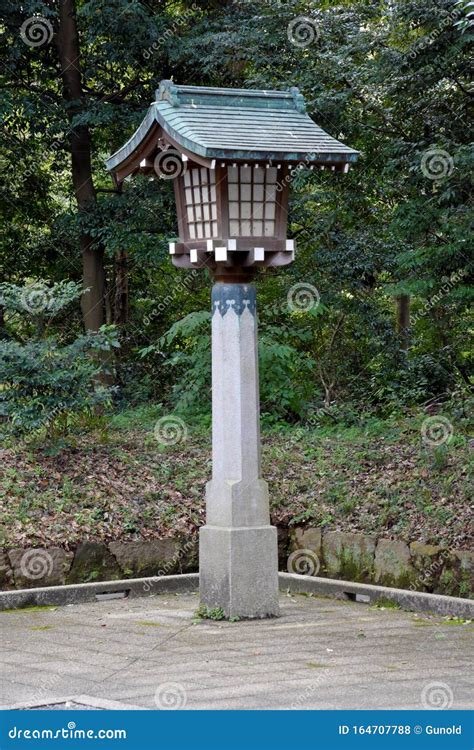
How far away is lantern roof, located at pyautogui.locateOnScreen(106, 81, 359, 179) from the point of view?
870cm

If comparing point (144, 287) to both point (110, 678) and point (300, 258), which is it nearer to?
point (300, 258)

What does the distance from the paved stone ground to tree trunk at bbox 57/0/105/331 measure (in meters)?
10.4

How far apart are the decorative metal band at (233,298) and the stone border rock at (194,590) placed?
2.95m

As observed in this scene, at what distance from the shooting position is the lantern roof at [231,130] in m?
8.70

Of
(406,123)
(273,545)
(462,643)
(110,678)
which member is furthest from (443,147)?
A: (110,678)

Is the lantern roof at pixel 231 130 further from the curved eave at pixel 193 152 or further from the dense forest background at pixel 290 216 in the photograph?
the dense forest background at pixel 290 216

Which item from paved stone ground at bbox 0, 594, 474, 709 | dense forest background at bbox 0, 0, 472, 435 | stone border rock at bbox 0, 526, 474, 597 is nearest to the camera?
paved stone ground at bbox 0, 594, 474, 709

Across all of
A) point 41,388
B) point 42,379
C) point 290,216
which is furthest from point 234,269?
point 290,216

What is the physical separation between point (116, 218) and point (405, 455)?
8.86 meters

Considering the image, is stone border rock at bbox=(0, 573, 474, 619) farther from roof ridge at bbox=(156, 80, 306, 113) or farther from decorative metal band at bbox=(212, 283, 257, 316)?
roof ridge at bbox=(156, 80, 306, 113)

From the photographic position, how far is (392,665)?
7.21 metres

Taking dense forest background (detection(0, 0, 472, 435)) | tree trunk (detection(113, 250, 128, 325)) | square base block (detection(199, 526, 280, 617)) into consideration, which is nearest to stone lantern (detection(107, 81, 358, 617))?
square base block (detection(199, 526, 280, 617))

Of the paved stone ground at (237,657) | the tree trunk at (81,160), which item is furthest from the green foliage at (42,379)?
the tree trunk at (81,160)

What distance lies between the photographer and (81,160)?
1984 centimetres
